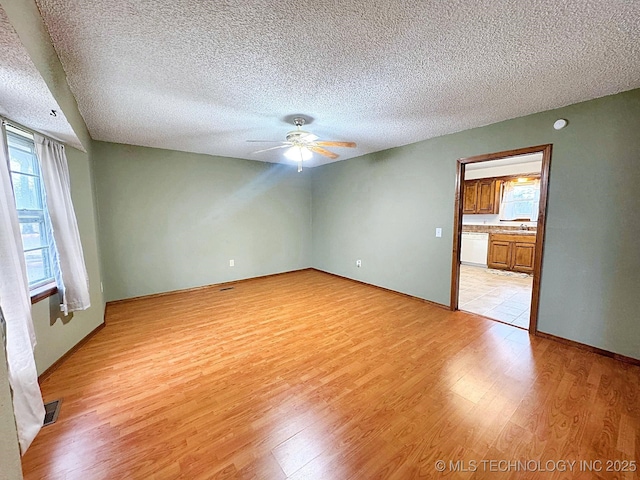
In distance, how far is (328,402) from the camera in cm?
175

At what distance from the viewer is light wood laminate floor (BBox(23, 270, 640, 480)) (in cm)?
134

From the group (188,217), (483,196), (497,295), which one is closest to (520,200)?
(483,196)

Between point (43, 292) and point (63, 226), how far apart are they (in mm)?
580

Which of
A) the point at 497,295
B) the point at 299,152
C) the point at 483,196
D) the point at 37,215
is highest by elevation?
the point at 299,152

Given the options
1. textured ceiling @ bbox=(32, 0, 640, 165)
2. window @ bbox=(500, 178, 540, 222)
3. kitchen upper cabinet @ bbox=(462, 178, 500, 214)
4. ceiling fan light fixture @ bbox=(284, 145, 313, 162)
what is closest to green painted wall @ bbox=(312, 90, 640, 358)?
textured ceiling @ bbox=(32, 0, 640, 165)

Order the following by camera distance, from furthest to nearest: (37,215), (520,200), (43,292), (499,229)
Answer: (520,200) → (499,229) → (37,215) → (43,292)

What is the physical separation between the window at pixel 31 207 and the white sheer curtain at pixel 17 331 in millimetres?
733

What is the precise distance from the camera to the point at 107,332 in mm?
2762

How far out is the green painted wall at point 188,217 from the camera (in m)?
3.64

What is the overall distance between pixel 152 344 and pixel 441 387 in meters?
2.73

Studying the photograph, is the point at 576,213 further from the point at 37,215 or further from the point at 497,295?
the point at 37,215

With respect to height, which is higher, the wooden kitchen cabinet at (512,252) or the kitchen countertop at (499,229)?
the kitchen countertop at (499,229)

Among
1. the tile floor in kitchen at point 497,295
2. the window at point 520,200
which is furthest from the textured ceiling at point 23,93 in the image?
the window at point 520,200

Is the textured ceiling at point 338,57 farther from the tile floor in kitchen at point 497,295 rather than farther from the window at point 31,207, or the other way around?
the tile floor in kitchen at point 497,295
